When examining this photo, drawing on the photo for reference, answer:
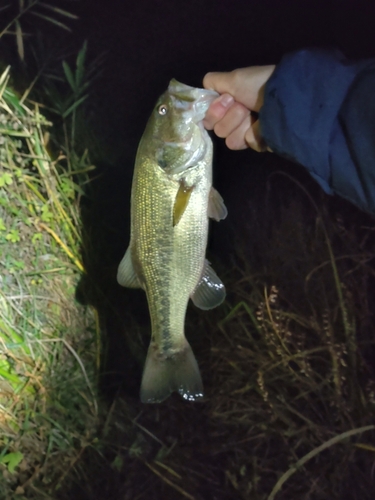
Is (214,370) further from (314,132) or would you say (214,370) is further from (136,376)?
(314,132)

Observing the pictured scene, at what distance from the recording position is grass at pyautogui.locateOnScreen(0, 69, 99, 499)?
1.33m

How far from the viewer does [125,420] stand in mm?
1634

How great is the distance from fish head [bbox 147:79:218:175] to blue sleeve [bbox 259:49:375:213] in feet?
0.50

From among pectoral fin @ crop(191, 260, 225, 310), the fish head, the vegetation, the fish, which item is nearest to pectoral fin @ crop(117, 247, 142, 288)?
the fish

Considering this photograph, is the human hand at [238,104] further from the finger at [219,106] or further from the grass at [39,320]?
the grass at [39,320]

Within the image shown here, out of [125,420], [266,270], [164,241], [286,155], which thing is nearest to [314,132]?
[286,155]

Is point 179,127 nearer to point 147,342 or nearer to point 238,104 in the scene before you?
point 238,104

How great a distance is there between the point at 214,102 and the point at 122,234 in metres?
0.62

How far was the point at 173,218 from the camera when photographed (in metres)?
0.94

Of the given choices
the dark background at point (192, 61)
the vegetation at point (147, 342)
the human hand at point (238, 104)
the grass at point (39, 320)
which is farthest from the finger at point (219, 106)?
the grass at point (39, 320)

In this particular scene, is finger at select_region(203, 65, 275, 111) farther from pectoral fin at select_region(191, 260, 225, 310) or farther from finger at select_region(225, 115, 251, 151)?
pectoral fin at select_region(191, 260, 225, 310)

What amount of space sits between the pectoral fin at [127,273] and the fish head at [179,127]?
28 centimetres

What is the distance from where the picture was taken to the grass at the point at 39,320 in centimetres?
133

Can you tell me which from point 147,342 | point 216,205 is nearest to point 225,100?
point 216,205
